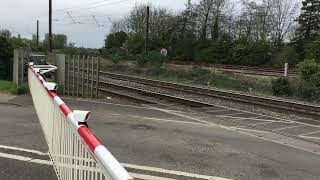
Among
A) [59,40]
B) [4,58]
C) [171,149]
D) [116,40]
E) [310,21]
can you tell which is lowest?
[171,149]

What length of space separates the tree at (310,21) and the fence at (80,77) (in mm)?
51984

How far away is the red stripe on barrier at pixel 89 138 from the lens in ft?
11.4

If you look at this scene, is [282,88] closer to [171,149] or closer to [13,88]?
[13,88]

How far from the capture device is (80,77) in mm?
18609

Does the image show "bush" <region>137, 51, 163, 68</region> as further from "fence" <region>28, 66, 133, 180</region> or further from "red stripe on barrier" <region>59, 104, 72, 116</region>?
"red stripe on barrier" <region>59, 104, 72, 116</region>

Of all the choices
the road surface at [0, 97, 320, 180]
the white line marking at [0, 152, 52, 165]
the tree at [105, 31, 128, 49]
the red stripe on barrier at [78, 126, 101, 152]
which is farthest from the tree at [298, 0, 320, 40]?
the red stripe on barrier at [78, 126, 101, 152]

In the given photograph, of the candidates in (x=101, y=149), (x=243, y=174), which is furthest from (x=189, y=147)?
(x=101, y=149)

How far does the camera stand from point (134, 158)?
26.8 ft

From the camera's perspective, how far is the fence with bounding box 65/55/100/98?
60.2 ft

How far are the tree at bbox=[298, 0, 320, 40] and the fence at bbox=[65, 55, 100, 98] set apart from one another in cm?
5198

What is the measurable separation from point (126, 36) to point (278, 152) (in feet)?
269

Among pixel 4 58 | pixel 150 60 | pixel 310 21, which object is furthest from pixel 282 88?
pixel 310 21

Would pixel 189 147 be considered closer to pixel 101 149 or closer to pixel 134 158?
pixel 134 158

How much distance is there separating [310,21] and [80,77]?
178 ft
